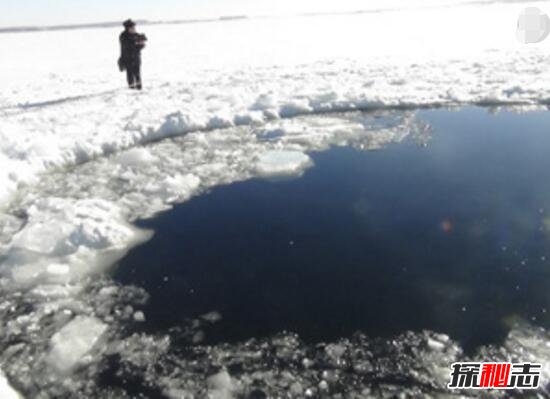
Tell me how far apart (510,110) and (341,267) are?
7.30m

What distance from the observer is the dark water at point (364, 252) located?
390cm

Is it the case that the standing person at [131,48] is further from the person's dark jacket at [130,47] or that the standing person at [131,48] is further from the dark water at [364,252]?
the dark water at [364,252]

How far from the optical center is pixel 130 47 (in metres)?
12.1

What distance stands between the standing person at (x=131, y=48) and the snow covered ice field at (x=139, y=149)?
0.69 m

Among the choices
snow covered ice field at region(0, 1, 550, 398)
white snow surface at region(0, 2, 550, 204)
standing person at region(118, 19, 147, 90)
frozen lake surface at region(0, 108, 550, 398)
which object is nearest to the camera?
frozen lake surface at region(0, 108, 550, 398)

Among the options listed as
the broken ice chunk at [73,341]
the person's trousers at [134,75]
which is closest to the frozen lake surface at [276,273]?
the broken ice chunk at [73,341]

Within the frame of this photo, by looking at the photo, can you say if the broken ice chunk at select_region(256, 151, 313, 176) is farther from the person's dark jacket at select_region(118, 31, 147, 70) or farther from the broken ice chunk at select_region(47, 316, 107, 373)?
the person's dark jacket at select_region(118, 31, 147, 70)

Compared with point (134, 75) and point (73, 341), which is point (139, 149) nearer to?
point (73, 341)

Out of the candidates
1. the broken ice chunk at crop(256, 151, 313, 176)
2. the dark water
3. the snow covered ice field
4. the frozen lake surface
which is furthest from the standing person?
the dark water

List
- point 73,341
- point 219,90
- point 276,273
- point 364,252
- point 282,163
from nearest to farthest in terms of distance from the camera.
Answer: point 73,341, point 276,273, point 364,252, point 282,163, point 219,90

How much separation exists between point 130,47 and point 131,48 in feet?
0.14

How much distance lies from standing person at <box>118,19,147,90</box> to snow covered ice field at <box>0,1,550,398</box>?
69cm

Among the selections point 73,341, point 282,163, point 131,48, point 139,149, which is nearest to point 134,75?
point 131,48

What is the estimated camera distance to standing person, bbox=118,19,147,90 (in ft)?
38.9
